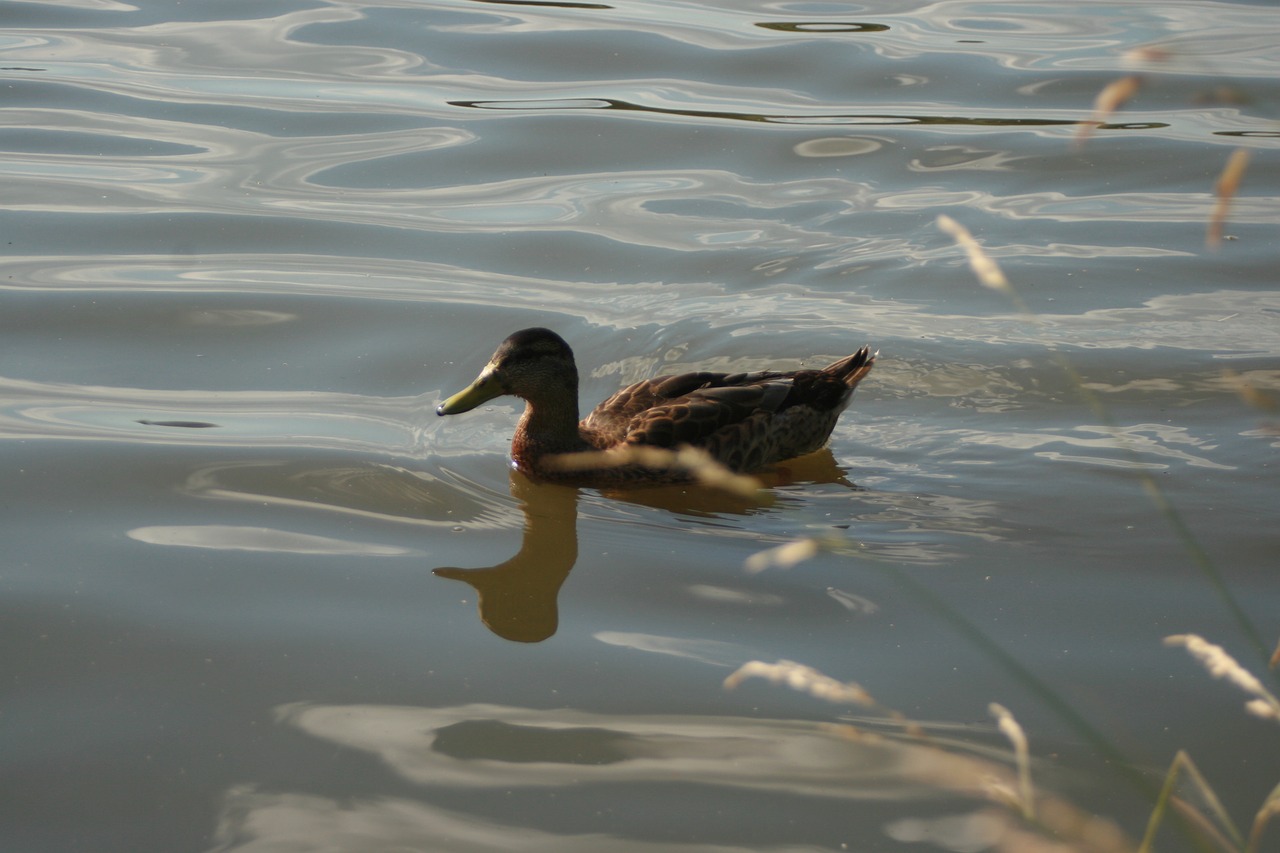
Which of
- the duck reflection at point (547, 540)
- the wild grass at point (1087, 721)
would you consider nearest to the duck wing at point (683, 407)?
the duck reflection at point (547, 540)

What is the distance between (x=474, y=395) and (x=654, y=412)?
0.86 m

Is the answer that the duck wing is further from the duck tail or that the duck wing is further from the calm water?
the calm water

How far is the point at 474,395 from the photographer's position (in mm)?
6707

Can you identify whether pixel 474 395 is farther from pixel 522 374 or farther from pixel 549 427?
pixel 549 427

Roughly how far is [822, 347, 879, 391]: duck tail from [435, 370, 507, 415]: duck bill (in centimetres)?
169

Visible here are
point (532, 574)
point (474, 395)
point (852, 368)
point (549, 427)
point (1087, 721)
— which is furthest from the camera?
point (852, 368)

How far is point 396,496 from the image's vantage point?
6.14 meters

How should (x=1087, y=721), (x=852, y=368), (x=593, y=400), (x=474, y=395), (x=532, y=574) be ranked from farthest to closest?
(x=593, y=400), (x=852, y=368), (x=474, y=395), (x=532, y=574), (x=1087, y=721)

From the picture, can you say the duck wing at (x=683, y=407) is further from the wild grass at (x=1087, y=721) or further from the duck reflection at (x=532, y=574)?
the wild grass at (x=1087, y=721)

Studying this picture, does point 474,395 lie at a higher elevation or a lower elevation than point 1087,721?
higher

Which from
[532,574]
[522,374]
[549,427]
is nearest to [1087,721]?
[532,574]

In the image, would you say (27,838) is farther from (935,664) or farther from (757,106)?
(757,106)

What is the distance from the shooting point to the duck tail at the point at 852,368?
732 cm

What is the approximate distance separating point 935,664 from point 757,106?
7715 mm
